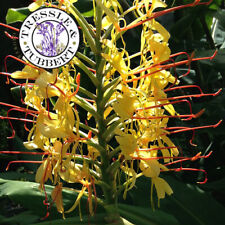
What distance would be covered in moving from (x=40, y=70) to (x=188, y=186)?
23.7 inches

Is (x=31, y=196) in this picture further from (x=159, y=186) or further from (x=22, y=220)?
(x=159, y=186)

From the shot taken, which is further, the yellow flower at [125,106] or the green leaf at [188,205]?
the green leaf at [188,205]

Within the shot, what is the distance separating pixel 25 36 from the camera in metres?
0.75

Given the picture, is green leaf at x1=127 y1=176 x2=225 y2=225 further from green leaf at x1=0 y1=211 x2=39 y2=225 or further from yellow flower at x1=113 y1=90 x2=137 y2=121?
yellow flower at x1=113 y1=90 x2=137 y2=121

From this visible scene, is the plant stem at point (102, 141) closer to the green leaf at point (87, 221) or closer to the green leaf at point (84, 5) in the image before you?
the green leaf at point (87, 221)
